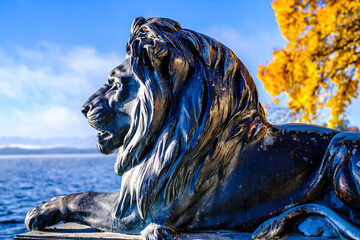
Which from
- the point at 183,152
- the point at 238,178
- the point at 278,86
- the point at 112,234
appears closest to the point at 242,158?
the point at 238,178

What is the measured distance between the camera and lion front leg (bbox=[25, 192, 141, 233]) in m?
2.60

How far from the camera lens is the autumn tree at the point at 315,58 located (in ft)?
32.6

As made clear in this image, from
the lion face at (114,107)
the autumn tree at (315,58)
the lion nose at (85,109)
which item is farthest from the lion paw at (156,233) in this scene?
the autumn tree at (315,58)

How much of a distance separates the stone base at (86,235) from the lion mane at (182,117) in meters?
0.16

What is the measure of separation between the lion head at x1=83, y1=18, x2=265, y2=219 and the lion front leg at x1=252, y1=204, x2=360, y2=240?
0.42m

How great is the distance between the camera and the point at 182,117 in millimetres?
2471

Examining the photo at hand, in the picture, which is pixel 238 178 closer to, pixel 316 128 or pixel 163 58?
pixel 316 128

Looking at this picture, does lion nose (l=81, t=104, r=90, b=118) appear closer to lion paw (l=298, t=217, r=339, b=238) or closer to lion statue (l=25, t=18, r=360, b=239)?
lion statue (l=25, t=18, r=360, b=239)

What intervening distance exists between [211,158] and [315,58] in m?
8.61

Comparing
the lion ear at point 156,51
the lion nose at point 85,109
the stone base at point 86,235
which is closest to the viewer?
the stone base at point 86,235

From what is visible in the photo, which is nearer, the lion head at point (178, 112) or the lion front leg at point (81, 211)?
the lion head at point (178, 112)

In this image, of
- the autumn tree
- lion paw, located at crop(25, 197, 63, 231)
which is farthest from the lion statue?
the autumn tree

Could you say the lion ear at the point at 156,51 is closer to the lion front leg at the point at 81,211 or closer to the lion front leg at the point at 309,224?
the lion front leg at the point at 81,211

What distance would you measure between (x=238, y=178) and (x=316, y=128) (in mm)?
643
